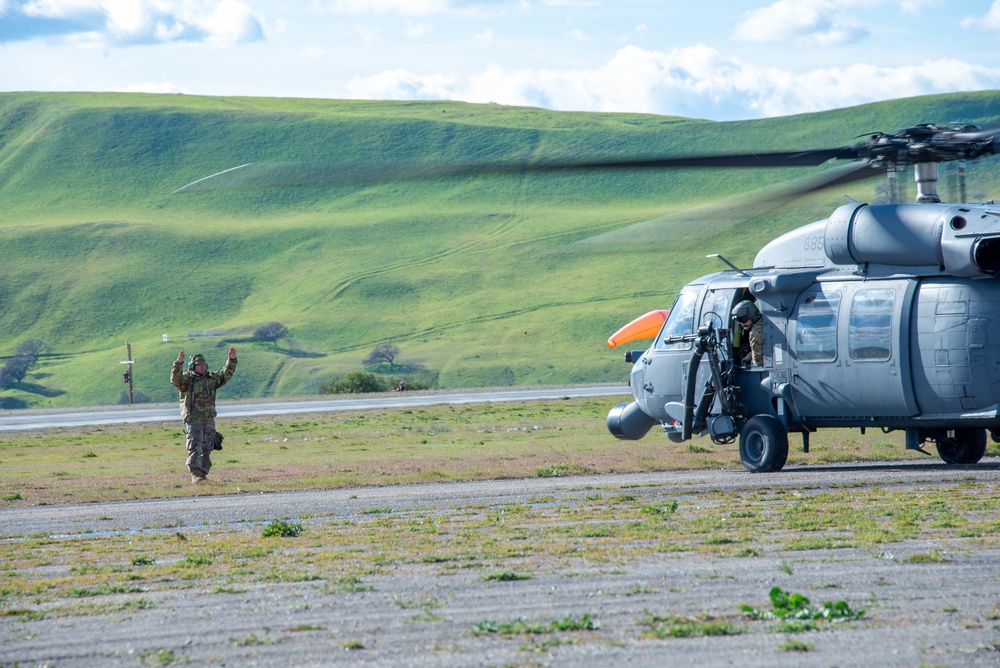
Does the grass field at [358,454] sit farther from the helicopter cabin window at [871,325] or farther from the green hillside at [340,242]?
the green hillside at [340,242]

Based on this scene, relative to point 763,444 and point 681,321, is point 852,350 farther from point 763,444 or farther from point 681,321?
point 681,321

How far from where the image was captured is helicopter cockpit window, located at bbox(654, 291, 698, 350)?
19.3 metres

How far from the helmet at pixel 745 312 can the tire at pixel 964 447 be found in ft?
11.5

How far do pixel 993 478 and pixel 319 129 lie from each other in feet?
581

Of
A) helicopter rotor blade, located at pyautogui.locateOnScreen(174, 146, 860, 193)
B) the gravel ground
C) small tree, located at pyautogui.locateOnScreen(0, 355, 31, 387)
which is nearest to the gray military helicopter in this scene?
helicopter rotor blade, located at pyautogui.locateOnScreen(174, 146, 860, 193)

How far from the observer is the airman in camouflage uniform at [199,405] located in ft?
62.0

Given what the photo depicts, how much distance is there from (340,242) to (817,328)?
442 ft

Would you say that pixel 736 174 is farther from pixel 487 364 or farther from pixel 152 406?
pixel 152 406

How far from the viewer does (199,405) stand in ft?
62.3

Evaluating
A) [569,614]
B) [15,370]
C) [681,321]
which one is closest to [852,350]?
[681,321]

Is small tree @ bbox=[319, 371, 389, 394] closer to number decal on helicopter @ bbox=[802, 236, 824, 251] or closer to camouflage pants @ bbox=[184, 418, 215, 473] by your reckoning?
camouflage pants @ bbox=[184, 418, 215, 473]

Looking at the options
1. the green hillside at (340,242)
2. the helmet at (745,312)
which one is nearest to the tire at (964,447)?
the helmet at (745,312)

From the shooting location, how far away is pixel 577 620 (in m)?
7.48

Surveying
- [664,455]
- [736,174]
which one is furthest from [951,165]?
[736,174]
